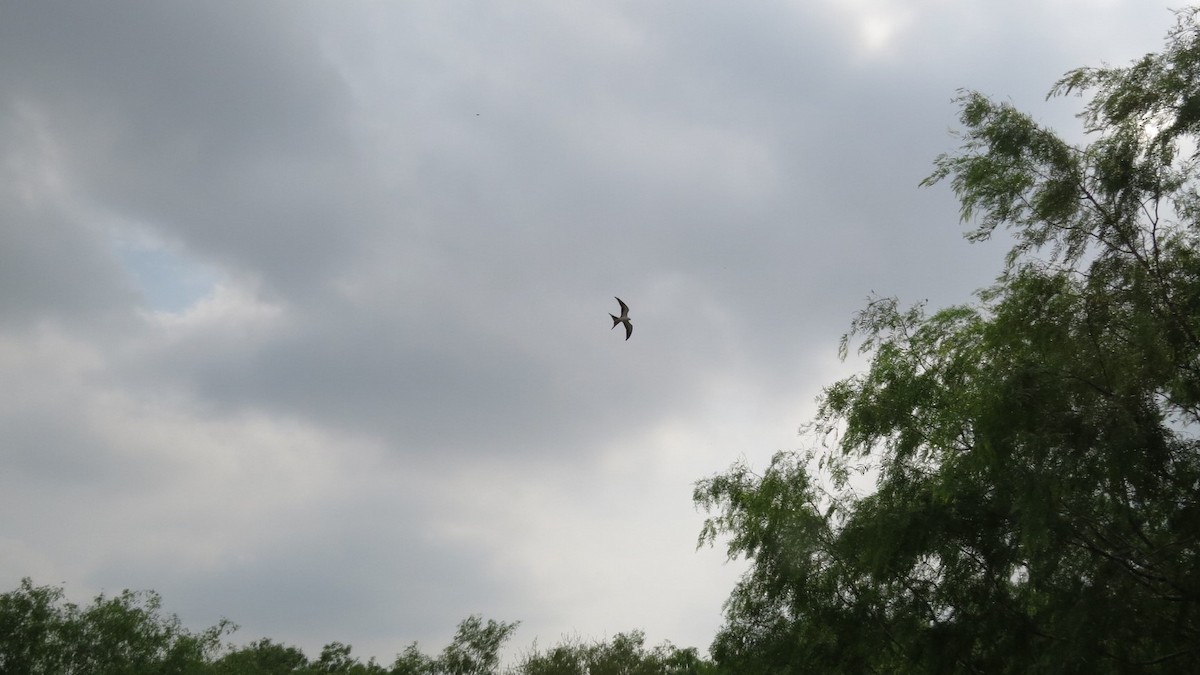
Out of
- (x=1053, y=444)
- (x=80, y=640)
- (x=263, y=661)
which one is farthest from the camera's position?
(x=263, y=661)

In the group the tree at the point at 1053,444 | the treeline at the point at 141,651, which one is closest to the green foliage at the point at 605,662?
the treeline at the point at 141,651

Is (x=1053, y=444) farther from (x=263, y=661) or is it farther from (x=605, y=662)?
(x=263, y=661)

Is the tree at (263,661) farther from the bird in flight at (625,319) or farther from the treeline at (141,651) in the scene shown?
the bird in flight at (625,319)

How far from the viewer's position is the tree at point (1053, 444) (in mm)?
9625

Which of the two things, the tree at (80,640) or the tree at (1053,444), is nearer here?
the tree at (1053,444)

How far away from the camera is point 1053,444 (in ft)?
32.3

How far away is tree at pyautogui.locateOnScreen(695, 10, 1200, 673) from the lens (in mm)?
9625

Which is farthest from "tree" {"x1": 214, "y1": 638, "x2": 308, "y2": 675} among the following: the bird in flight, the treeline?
the bird in flight

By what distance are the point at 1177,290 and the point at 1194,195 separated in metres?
1.29

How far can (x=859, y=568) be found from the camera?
43.4ft

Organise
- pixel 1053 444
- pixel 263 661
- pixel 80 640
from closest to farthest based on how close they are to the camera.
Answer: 1. pixel 1053 444
2. pixel 80 640
3. pixel 263 661

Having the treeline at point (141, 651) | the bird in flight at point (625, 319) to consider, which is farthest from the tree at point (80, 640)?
the bird in flight at point (625, 319)

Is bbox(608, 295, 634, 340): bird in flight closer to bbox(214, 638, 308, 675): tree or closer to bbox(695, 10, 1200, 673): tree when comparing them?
bbox(695, 10, 1200, 673): tree

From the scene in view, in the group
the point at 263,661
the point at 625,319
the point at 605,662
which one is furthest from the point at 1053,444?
the point at 263,661
